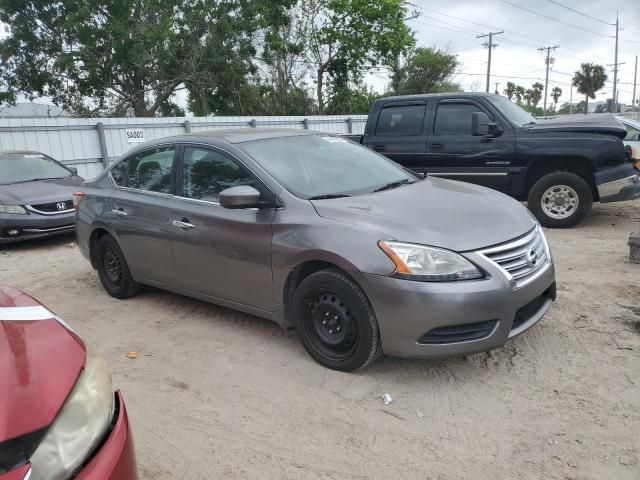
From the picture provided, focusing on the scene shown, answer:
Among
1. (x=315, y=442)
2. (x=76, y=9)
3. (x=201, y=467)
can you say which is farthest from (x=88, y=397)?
(x=76, y=9)

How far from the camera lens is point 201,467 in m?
2.74

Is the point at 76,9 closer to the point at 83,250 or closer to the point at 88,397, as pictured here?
the point at 83,250

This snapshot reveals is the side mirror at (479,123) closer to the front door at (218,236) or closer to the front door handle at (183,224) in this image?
the front door at (218,236)

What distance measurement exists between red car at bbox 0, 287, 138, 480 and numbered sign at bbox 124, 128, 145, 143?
11.5 meters

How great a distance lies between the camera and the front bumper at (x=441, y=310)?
3.05 metres

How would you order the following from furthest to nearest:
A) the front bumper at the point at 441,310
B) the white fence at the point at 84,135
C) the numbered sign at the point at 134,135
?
the numbered sign at the point at 134,135
the white fence at the point at 84,135
the front bumper at the point at 441,310

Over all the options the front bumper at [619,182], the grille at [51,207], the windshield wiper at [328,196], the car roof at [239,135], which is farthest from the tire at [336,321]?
the grille at [51,207]

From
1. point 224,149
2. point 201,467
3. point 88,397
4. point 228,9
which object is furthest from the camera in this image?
point 228,9

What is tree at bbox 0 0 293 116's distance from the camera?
20.6 meters

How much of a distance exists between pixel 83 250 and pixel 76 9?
60.9 ft

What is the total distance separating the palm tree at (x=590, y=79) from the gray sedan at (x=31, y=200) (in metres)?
77.9

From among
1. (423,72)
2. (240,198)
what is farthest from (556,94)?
(240,198)

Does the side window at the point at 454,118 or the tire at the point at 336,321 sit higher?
the side window at the point at 454,118

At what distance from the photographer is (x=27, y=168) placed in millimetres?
8891
